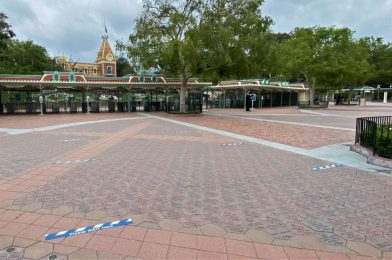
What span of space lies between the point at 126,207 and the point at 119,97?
26.1m

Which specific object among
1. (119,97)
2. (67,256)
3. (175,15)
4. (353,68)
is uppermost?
(175,15)

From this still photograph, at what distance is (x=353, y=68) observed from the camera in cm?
3344

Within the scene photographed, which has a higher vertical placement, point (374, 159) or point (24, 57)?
point (24, 57)

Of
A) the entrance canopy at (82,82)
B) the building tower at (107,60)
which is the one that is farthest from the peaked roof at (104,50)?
the entrance canopy at (82,82)

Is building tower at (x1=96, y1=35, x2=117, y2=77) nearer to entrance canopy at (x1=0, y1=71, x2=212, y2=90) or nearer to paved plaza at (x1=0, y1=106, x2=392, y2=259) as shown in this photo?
entrance canopy at (x1=0, y1=71, x2=212, y2=90)

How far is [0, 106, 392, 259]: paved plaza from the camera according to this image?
128 inches

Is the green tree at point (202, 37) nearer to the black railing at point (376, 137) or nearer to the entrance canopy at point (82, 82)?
the entrance canopy at point (82, 82)

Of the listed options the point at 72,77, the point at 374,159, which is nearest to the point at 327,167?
the point at 374,159

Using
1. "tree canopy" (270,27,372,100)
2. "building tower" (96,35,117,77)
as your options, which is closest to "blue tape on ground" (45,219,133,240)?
"tree canopy" (270,27,372,100)

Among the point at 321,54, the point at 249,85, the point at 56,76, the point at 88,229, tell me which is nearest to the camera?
the point at 88,229

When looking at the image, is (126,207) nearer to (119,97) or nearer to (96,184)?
(96,184)

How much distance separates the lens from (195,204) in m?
4.46

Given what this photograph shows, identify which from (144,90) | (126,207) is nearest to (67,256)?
(126,207)

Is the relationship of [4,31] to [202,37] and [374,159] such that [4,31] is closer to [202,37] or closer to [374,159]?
[202,37]
